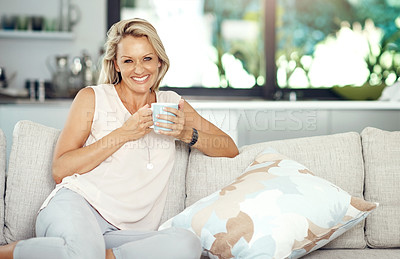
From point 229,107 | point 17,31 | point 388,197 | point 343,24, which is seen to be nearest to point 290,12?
point 343,24

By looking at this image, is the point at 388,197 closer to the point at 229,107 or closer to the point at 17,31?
the point at 229,107

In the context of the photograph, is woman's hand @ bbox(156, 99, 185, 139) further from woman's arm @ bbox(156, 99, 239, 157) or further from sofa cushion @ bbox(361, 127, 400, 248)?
sofa cushion @ bbox(361, 127, 400, 248)

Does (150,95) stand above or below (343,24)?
below

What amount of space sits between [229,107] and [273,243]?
162 centimetres

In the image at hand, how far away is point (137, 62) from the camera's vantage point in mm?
1959

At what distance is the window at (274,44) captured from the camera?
4129 mm

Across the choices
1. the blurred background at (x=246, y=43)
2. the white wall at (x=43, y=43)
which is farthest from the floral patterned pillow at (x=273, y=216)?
the white wall at (x=43, y=43)

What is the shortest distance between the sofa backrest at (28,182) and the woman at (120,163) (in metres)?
0.07

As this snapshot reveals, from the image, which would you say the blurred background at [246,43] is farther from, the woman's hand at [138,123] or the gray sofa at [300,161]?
the woman's hand at [138,123]

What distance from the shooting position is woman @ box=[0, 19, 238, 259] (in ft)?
5.22

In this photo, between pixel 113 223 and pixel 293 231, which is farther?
pixel 113 223

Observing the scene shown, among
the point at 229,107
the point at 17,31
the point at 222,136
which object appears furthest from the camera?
the point at 17,31

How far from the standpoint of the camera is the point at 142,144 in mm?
1940

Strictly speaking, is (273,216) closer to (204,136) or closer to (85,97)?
A: (204,136)
